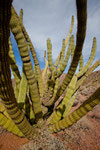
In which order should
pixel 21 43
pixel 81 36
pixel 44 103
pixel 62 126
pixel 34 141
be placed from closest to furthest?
1. pixel 81 36
2. pixel 21 43
3. pixel 62 126
4. pixel 34 141
5. pixel 44 103

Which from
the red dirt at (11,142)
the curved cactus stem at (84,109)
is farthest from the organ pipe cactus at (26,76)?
the red dirt at (11,142)

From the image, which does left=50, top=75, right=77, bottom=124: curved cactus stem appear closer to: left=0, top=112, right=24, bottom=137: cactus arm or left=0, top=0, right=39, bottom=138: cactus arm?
left=0, top=112, right=24, bottom=137: cactus arm

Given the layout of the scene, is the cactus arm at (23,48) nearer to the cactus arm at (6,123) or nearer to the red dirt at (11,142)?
the cactus arm at (6,123)

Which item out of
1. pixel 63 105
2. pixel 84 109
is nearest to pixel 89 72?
pixel 63 105

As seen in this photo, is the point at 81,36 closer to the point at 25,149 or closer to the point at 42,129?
the point at 42,129

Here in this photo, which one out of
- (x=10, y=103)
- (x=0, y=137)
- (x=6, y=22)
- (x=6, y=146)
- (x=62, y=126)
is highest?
(x=6, y=22)

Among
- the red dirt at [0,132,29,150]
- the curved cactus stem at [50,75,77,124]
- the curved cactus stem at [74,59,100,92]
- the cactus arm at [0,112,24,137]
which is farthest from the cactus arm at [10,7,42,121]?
the curved cactus stem at [74,59,100,92]

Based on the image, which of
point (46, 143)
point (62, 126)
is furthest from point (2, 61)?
point (46, 143)

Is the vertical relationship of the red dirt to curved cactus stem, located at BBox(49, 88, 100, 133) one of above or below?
below

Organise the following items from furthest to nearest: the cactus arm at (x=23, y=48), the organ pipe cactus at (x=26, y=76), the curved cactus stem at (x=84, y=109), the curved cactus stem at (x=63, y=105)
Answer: the curved cactus stem at (x=63, y=105)
the curved cactus stem at (x=84, y=109)
the cactus arm at (x=23, y=48)
the organ pipe cactus at (x=26, y=76)

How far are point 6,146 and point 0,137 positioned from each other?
490 millimetres

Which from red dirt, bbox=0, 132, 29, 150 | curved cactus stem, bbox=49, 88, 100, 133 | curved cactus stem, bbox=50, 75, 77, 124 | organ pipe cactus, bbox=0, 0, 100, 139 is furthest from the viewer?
curved cactus stem, bbox=50, 75, 77, 124

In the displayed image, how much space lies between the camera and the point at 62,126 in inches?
68.3

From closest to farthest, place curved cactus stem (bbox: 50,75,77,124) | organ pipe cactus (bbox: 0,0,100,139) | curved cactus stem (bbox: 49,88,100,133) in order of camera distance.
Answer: organ pipe cactus (bbox: 0,0,100,139), curved cactus stem (bbox: 49,88,100,133), curved cactus stem (bbox: 50,75,77,124)
